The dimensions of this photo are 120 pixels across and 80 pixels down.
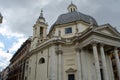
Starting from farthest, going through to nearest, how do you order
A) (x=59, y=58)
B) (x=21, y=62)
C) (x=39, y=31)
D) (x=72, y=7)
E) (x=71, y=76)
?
(x=21, y=62), (x=72, y=7), (x=39, y=31), (x=59, y=58), (x=71, y=76)

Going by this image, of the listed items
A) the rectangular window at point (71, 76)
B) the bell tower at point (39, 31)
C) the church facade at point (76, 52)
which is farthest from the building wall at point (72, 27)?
the rectangular window at point (71, 76)

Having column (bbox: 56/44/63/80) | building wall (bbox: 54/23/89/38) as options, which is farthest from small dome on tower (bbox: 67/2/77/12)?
column (bbox: 56/44/63/80)

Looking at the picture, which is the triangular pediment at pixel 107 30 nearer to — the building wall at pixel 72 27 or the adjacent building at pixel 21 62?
the building wall at pixel 72 27

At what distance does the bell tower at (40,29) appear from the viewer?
2673 centimetres

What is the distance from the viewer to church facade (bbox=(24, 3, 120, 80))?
1856 cm

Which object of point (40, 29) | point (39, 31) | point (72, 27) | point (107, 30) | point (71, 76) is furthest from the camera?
point (40, 29)

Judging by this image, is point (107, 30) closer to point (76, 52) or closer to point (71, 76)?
point (76, 52)

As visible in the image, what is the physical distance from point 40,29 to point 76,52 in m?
10.8

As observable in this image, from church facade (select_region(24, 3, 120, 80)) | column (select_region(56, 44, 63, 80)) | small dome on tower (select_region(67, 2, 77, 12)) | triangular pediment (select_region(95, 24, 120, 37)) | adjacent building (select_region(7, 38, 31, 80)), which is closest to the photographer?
church facade (select_region(24, 3, 120, 80))

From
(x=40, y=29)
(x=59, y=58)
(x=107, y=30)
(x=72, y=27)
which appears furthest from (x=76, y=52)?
(x=40, y=29)

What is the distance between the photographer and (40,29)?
2811 cm

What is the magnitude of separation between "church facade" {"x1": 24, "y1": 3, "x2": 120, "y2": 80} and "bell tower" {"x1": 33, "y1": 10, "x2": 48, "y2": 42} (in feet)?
10.3

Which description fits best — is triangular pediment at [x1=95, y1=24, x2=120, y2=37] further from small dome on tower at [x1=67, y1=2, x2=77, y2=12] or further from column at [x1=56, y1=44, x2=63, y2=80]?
small dome on tower at [x1=67, y1=2, x2=77, y2=12]

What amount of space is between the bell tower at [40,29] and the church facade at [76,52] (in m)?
3.13
